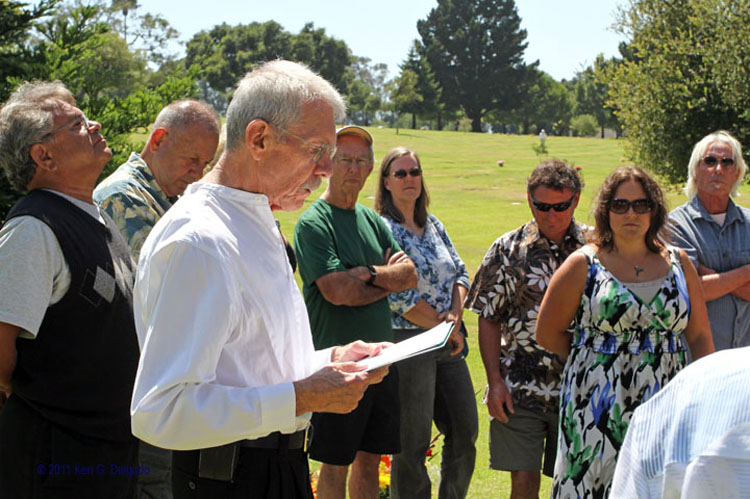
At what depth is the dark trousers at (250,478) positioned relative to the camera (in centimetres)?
232

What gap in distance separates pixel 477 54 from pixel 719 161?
84494mm

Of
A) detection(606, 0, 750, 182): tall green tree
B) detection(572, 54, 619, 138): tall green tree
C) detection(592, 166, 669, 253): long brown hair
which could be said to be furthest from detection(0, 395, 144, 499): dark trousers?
detection(572, 54, 619, 138): tall green tree

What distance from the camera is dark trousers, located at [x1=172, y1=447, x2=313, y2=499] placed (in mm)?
2320

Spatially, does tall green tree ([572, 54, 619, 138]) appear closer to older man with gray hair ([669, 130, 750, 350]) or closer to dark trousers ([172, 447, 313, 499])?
older man with gray hair ([669, 130, 750, 350])

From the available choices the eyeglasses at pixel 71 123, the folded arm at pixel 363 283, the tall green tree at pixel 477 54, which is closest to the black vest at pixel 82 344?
the eyeglasses at pixel 71 123

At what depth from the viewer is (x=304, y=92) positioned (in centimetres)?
229

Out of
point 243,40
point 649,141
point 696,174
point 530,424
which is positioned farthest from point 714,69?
point 243,40

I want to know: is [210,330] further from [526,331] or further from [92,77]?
[92,77]

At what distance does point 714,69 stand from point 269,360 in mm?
15346

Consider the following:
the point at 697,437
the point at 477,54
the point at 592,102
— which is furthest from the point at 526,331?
the point at 477,54

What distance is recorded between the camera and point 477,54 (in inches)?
3391

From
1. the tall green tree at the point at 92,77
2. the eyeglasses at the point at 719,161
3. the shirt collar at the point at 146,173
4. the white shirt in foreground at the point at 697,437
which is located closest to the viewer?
the white shirt in foreground at the point at 697,437

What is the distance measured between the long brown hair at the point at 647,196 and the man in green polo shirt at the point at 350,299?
3.73 feet

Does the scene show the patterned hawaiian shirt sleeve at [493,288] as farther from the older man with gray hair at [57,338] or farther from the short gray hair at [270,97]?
the short gray hair at [270,97]
